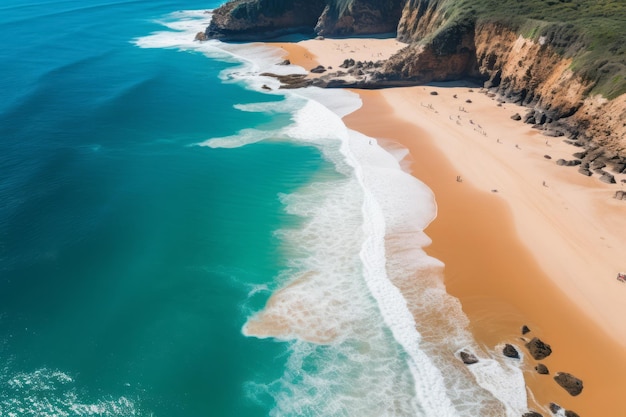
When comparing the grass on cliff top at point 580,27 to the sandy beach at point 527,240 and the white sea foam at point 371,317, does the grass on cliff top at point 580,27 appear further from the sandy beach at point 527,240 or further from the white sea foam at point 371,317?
the white sea foam at point 371,317

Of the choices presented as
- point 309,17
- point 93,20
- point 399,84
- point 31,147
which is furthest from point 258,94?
point 93,20

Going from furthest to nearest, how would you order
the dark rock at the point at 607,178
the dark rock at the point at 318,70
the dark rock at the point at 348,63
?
the dark rock at the point at 348,63 < the dark rock at the point at 318,70 < the dark rock at the point at 607,178

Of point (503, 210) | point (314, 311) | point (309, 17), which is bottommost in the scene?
point (314, 311)

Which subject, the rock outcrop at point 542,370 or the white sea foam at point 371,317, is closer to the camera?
the white sea foam at point 371,317

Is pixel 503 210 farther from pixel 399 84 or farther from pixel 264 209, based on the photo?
pixel 399 84

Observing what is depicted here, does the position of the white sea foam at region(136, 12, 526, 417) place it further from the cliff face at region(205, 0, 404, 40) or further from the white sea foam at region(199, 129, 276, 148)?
the cliff face at region(205, 0, 404, 40)

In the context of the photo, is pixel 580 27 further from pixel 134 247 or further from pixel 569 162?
pixel 134 247

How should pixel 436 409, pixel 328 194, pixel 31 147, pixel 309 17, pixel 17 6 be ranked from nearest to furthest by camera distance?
pixel 436 409 < pixel 328 194 < pixel 31 147 < pixel 309 17 < pixel 17 6

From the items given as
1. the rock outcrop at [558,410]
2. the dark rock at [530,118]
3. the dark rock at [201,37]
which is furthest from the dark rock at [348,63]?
the rock outcrop at [558,410]
